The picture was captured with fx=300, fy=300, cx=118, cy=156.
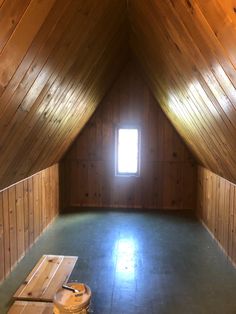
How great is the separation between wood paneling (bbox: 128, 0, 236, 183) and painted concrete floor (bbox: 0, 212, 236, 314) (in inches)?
49.2

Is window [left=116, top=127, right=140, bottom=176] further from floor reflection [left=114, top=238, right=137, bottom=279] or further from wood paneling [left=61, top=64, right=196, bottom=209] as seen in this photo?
floor reflection [left=114, top=238, right=137, bottom=279]

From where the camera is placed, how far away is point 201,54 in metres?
1.95

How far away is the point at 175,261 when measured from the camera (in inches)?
145

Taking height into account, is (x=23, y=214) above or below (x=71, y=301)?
above

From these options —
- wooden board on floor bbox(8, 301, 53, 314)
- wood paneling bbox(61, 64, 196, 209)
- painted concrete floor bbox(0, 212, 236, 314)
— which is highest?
wood paneling bbox(61, 64, 196, 209)

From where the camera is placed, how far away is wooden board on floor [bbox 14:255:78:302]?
103 inches

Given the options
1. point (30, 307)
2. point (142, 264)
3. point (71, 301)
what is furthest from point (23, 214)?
point (71, 301)

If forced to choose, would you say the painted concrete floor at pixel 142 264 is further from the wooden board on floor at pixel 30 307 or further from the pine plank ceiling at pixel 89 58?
the pine plank ceiling at pixel 89 58

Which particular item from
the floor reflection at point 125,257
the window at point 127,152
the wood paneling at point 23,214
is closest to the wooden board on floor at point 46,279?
the wood paneling at point 23,214

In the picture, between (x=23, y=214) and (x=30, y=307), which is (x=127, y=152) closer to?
A: (x=23, y=214)

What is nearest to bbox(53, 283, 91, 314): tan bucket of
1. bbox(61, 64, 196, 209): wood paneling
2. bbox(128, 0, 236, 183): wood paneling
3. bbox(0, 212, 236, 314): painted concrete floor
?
bbox(0, 212, 236, 314): painted concrete floor

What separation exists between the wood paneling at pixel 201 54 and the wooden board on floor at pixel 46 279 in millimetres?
1986

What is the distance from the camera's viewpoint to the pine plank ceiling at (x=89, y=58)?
1.60 meters

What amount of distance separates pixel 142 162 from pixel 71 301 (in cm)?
411
